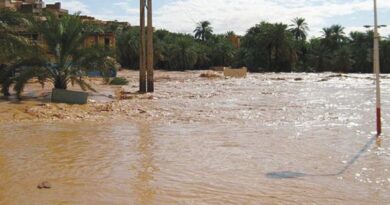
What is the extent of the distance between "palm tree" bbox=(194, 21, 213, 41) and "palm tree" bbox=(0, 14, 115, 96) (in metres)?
88.2

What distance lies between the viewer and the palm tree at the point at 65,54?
21.0m

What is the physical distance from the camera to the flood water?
747 cm

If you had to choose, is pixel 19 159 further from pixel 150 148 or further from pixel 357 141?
pixel 357 141

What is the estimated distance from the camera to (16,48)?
20016 millimetres

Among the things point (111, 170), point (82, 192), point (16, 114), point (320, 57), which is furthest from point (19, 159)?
point (320, 57)

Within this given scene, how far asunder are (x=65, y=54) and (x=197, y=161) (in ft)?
42.6

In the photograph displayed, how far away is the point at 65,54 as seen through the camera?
70.4ft

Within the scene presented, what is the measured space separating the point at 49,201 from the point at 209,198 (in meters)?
2.19

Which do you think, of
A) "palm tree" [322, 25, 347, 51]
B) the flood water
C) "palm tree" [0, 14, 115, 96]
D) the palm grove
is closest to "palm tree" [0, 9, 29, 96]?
"palm tree" [0, 14, 115, 96]

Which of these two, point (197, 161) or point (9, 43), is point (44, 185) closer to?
point (197, 161)

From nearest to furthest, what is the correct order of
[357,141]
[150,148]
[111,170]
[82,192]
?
[82,192] < [111,170] < [150,148] < [357,141]

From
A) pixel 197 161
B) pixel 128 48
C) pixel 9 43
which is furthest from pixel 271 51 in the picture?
pixel 197 161

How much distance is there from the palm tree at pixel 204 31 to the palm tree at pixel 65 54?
289 ft

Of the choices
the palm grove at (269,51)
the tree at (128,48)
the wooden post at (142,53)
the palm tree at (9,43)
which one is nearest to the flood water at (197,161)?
the palm tree at (9,43)
